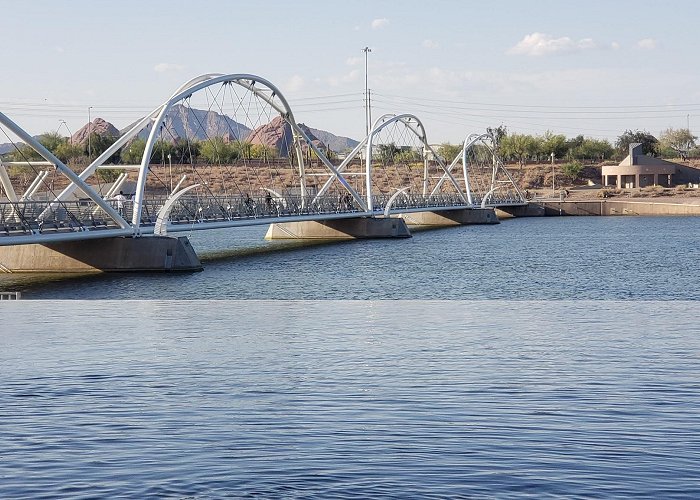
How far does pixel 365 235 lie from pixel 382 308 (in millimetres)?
64336

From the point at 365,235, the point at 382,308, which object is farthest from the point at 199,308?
the point at 365,235

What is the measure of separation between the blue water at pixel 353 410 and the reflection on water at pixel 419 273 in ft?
62.7

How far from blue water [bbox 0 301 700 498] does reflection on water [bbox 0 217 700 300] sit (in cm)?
1912

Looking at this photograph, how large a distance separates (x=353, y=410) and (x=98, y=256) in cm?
4110

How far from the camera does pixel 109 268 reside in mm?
53906

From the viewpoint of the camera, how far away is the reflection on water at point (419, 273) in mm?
44656

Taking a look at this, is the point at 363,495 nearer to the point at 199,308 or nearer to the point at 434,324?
the point at 434,324

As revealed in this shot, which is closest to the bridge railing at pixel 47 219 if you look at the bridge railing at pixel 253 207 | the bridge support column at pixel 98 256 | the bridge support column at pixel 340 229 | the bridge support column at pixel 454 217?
the bridge support column at pixel 98 256

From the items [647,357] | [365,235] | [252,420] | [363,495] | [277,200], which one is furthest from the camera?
[365,235]

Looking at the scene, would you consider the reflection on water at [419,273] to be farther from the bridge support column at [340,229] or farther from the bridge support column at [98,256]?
the bridge support column at [340,229]

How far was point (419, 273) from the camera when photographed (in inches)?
2218

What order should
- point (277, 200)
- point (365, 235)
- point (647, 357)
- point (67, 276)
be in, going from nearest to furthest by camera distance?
point (647, 357)
point (67, 276)
point (277, 200)
point (365, 235)

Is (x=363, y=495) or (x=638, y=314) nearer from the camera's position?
(x=363, y=495)

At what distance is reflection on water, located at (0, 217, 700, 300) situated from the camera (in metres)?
44.7
